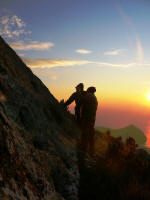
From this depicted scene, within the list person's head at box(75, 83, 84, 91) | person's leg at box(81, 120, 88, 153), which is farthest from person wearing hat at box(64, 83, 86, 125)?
person's leg at box(81, 120, 88, 153)

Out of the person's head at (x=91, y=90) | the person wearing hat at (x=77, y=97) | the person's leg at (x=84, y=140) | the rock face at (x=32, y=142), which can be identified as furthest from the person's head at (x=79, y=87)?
the person's leg at (x=84, y=140)

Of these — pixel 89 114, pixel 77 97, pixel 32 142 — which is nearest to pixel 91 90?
pixel 77 97

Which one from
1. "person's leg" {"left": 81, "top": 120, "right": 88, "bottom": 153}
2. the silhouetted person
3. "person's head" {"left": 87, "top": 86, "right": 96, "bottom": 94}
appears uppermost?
"person's head" {"left": 87, "top": 86, "right": 96, "bottom": 94}

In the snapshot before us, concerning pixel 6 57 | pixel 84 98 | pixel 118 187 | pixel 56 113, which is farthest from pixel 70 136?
pixel 6 57

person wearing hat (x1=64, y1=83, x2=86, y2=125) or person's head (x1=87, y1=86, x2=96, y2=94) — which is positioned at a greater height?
person's head (x1=87, y1=86, x2=96, y2=94)

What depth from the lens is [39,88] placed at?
438 inches

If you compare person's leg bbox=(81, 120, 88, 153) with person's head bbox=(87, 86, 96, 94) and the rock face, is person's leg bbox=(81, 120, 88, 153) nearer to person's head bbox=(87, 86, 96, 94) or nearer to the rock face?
the rock face

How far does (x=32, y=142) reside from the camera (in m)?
6.64

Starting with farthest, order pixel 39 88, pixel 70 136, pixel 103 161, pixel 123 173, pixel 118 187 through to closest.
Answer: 1. pixel 39 88
2. pixel 70 136
3. pixel 103 161
4. pixel 123 173
5. pixel 118 187

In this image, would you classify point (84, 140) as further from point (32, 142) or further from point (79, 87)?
point (32, 142)

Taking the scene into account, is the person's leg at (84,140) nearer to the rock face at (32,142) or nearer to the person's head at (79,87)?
the rock face at (32,142)

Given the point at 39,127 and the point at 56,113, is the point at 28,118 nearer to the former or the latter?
the point at 39,127

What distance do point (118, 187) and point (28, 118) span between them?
3.60 meters

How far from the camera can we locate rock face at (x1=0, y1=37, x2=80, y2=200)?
3.70 metres
